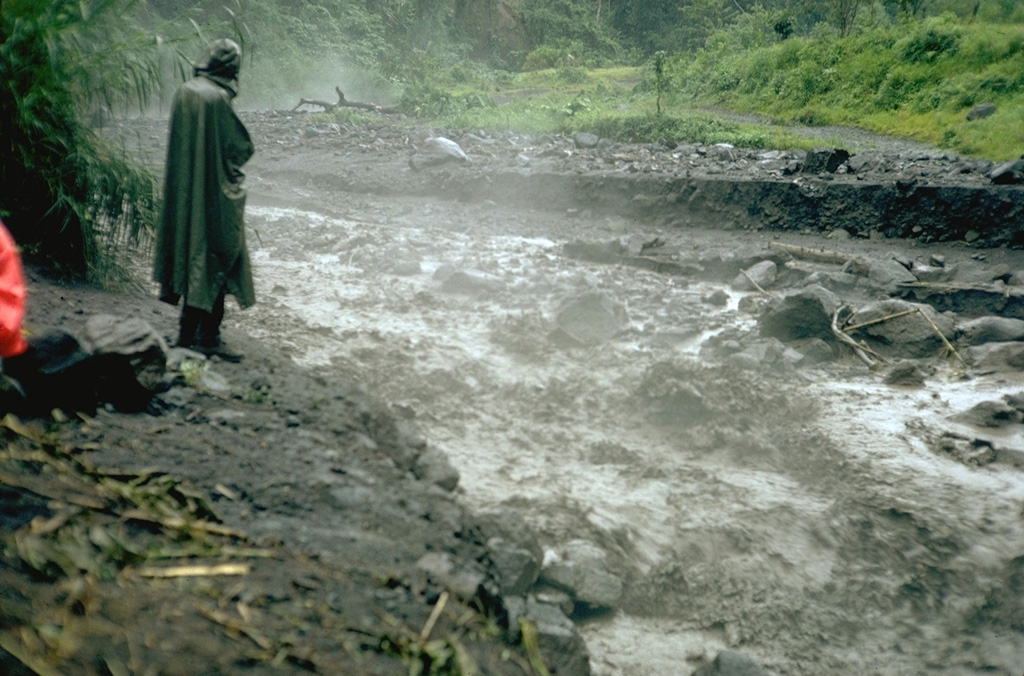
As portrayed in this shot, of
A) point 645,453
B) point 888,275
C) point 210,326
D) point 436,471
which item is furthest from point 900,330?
point 210,326

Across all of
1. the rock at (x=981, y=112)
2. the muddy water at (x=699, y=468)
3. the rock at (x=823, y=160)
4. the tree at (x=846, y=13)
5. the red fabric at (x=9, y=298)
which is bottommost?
the muddy water at (x=699, y=468)

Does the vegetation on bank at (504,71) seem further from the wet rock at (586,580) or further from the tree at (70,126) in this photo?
the wet rock at (586,580)

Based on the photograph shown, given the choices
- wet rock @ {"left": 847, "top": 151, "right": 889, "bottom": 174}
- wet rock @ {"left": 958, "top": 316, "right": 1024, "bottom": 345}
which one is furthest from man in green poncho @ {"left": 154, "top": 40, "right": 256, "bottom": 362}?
wet rock @ {"left": 847, "top": 151, "right": 889, "bottom": 174}

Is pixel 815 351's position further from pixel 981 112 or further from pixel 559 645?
pixel 981 112

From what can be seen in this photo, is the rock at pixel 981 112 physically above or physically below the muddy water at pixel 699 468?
above

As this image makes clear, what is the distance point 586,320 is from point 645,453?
176 cm

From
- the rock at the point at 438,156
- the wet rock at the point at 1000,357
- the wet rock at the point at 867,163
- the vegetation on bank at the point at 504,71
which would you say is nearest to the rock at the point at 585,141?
the vegetation on bank at the point at 504,71

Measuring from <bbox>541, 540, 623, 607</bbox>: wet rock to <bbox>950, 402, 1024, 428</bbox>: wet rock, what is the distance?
10.1ft

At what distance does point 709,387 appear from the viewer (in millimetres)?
4996

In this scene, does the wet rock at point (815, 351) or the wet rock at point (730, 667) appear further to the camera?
the wet rock at point (815, 351)

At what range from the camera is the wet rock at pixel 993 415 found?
475 cm

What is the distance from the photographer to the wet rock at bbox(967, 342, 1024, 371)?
18.1 ft

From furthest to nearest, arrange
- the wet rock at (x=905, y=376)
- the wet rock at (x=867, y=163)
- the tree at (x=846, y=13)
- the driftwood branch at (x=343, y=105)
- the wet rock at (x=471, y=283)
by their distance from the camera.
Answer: the tree at (x=846, y=13) → the driftwood branch at (x=343, y=105) → the wet rock at (x=867, y=163) → the wet rock at (x=471, y=283) → the wet rock at (x=905, y=376)

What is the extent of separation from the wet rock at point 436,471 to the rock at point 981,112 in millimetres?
12620
